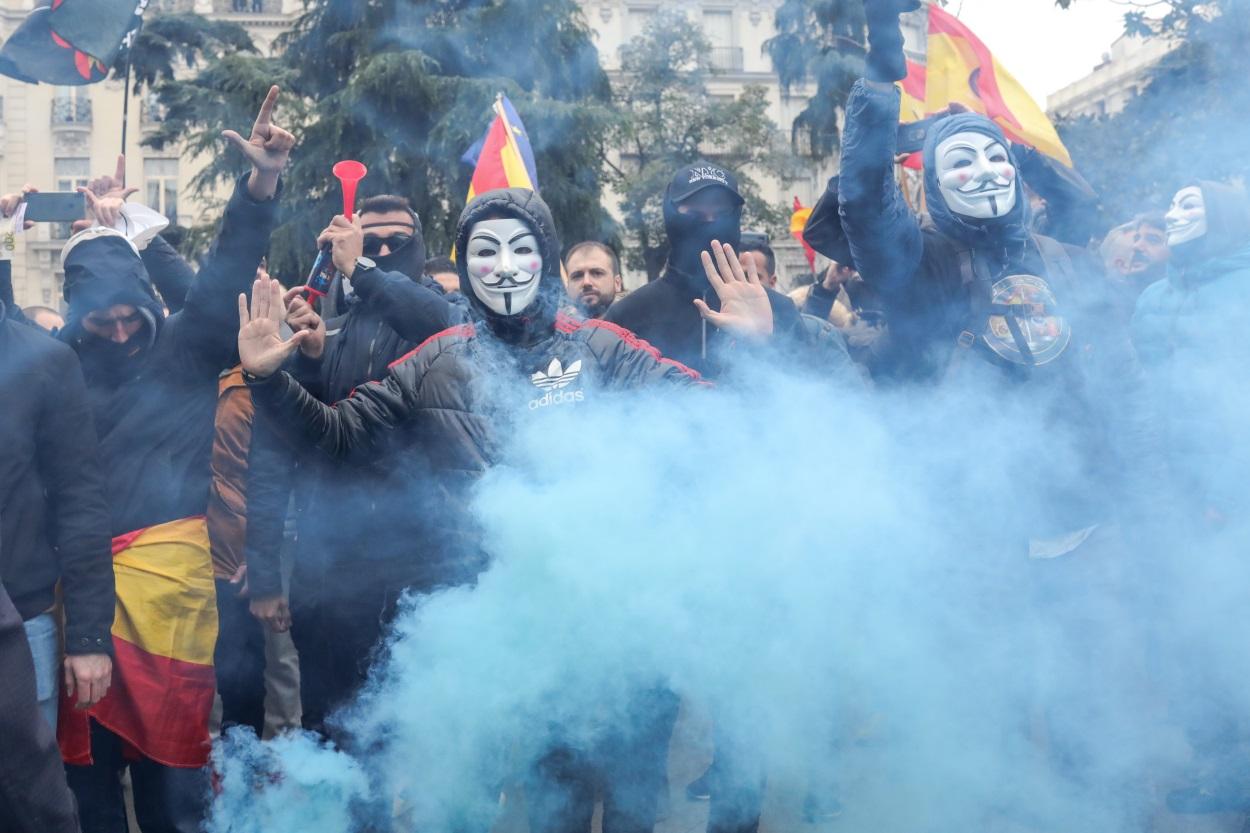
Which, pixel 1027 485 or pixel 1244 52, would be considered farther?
pixel 1244 52

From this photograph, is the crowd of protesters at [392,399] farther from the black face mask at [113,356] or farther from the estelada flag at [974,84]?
the estelada flag at [974,84]

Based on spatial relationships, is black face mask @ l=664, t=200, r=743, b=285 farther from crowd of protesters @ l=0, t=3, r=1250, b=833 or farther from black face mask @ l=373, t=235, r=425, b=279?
black face mask @ l=373, t=235, r=425, b=279

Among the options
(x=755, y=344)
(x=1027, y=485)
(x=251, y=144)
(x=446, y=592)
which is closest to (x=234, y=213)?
(x=251, y=144)

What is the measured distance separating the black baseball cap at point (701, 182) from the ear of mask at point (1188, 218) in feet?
5.43

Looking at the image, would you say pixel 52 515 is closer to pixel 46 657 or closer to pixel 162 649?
pixel 46 657

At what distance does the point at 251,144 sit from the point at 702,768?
2.86 meters

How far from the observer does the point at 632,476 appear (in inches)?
131

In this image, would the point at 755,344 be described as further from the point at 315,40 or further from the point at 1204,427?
the point at 315,40

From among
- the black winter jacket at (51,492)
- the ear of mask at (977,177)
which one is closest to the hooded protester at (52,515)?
the black winter jacket at (51,492)

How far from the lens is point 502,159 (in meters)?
5.97

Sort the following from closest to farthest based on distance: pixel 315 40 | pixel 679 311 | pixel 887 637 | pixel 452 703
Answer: pixel 452 703
pixel 887 637
pixel 679 311
pixel 315 40

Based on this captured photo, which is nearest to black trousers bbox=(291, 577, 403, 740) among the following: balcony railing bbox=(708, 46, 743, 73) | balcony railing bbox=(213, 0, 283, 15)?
balcony railing bbox=(213, 0, 283, 15)

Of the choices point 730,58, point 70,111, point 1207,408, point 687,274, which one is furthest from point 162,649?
point 70,111

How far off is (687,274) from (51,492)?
221 cm
